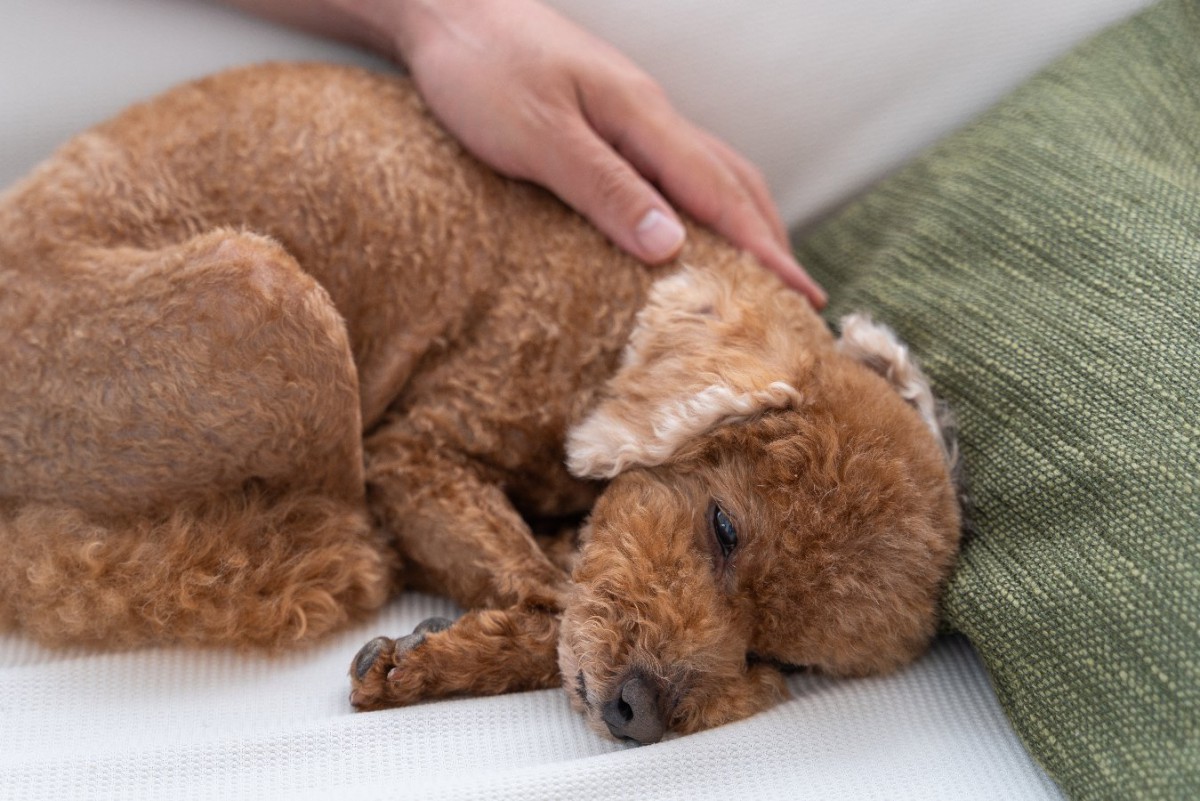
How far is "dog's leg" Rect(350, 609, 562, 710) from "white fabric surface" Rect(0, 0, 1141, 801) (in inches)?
2.2

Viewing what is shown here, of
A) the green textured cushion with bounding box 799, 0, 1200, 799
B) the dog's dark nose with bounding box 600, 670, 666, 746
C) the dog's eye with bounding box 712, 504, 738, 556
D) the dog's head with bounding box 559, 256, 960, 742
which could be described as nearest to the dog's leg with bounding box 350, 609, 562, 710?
the dog's head with bounding box 559, 256, 960, 742

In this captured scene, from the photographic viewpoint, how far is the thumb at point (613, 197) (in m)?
1.90

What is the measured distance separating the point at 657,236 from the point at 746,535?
2.13 ft

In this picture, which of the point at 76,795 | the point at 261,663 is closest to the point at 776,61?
the point at 261,663

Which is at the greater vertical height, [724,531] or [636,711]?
[724,531]

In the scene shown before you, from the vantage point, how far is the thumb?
1.90 m

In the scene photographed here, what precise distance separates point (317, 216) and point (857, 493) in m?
1.11

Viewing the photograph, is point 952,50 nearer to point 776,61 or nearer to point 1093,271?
point 776,61

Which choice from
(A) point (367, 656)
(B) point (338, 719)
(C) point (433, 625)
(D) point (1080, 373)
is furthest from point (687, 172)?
(B) point (338, 719)

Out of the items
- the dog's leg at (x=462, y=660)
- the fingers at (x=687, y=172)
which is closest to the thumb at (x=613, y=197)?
the fingers at (x=687, y=172)

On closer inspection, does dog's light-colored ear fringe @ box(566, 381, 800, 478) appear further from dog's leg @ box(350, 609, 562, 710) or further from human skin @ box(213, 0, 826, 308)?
human skin @ box(213, 0, 826, 308)

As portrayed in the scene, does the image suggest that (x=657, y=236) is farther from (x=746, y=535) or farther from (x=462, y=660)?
(x=462, y=660)

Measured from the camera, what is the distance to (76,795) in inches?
52.7

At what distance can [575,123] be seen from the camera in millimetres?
1949
